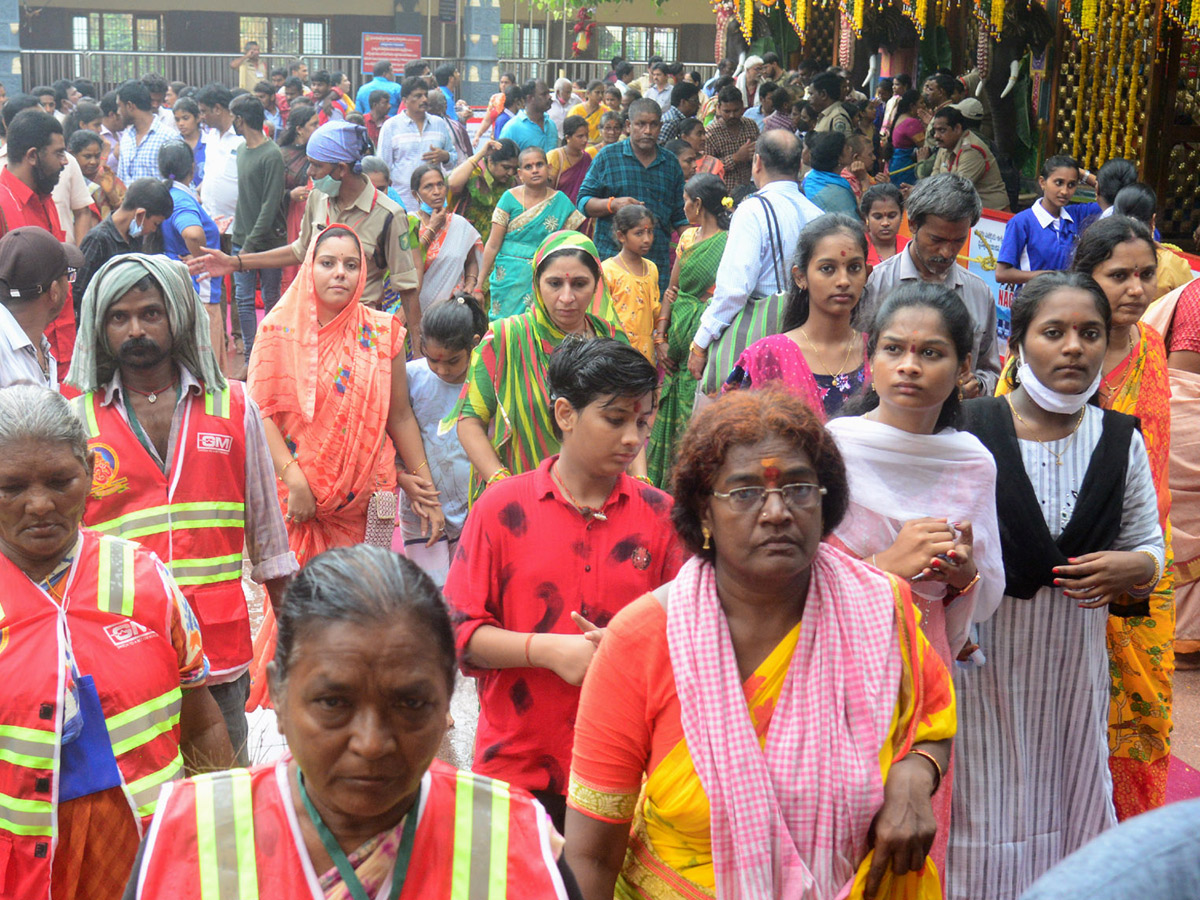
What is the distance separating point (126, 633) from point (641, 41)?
31885mm

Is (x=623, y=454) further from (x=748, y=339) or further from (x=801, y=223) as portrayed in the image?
(x=801, y=223)

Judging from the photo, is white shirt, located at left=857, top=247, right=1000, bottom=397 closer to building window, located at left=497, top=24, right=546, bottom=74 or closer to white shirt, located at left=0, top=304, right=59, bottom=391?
white shirt, located at left=0, top=304, right=59, bottom=391

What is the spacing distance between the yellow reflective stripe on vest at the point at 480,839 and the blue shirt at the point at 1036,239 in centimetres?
655

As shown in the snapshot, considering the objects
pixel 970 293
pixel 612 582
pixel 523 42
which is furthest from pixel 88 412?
pixel 523 42

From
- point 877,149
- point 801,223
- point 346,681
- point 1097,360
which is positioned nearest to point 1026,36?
point 877,149

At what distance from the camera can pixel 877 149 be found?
49.3 feet

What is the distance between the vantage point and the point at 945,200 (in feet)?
15.8

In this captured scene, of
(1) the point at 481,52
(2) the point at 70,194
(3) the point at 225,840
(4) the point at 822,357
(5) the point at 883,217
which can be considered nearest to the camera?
(3) the point at 225,840

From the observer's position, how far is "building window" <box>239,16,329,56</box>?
31.8 metres

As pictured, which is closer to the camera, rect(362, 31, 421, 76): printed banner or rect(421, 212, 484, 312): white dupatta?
rect(421, 212, 484, 312): white dupatta

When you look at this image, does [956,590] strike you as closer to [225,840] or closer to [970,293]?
[225,840]

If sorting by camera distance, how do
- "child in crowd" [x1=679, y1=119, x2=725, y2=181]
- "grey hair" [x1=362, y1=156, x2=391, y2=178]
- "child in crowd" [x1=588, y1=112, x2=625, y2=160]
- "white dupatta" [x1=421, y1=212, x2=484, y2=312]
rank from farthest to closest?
"child in crowd" [x1=588, y1=112, x2=625, y2=160]
"child in crowd" [x1=679, y1=119, x2=725, y2=181]
"grey hair" [x1=362, y1=156, x2=391, y2=178]
"white dupatta" [x1=421, y1=212, x2=484, y2=312]

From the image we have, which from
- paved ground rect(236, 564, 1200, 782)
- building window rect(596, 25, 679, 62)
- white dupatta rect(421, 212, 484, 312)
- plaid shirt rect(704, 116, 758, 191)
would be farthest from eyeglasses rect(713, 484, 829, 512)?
building window rect(596, 25, 679, 62)

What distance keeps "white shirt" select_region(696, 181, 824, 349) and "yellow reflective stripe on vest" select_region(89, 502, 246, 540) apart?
2695 millimetres
